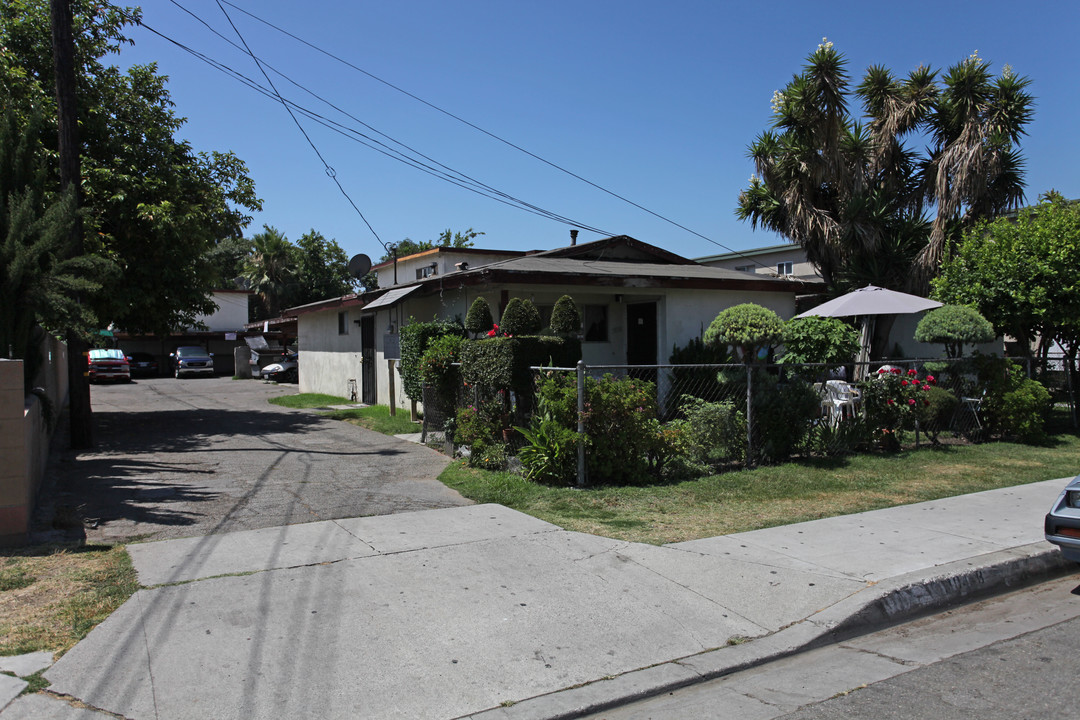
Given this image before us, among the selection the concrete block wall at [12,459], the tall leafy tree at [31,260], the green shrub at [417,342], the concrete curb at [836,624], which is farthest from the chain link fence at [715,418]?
the tall leafy tree at [31,260]

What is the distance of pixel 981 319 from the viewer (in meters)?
12.1

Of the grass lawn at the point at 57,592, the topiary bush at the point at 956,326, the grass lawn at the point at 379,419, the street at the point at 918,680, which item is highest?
the topiary bush at the point at 956,326

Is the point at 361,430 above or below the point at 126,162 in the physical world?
below

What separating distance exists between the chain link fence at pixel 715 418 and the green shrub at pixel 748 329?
1.20 ft

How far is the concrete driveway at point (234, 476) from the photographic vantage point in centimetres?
707

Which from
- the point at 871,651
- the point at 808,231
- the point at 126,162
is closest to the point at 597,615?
the point at 871,651

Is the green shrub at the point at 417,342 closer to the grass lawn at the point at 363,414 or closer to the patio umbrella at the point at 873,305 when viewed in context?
the grass lawn at the point at 363,414

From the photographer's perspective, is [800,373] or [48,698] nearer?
[48,698]

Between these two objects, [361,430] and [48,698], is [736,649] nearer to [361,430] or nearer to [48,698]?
[48,698]

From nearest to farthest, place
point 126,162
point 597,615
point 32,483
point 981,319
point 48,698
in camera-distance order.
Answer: point 48,698
point 597,615
point 32,483
point 981,319
point 126,162

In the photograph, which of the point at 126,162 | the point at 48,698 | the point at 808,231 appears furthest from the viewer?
the point at 808,231

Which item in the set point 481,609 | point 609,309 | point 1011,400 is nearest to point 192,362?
point 609,309

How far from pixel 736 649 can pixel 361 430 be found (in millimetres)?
10801

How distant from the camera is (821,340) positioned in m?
11.3
